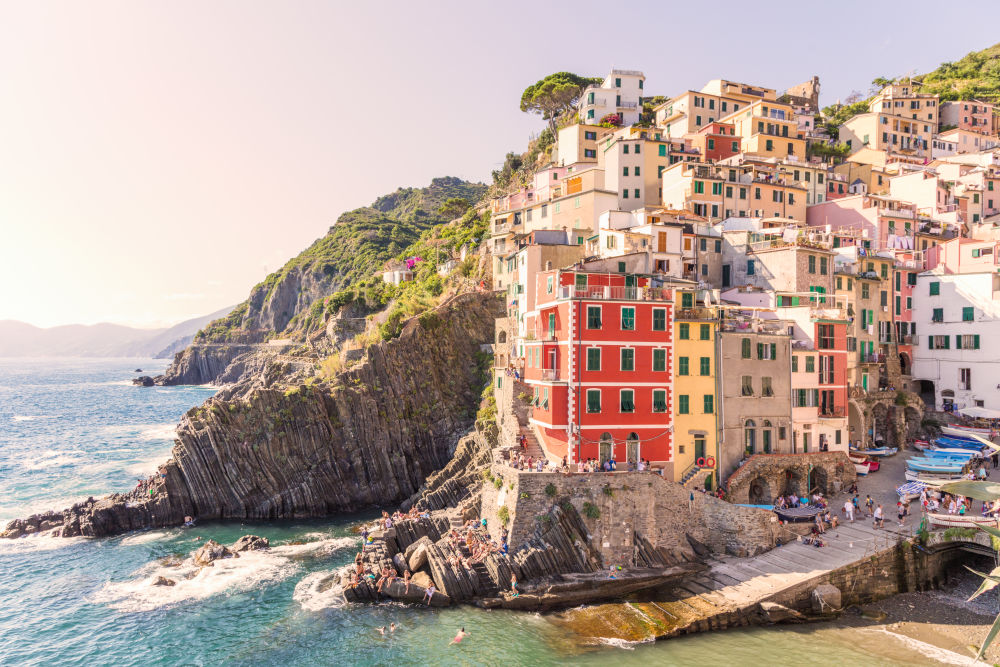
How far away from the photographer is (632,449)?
3659 centimetres

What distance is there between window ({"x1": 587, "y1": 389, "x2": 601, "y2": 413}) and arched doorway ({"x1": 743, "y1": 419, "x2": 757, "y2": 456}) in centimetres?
1021

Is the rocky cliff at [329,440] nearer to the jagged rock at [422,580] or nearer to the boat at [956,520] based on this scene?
the jagged rock at [422,580]

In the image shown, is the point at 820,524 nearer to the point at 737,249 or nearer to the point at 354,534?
the point at 737,249

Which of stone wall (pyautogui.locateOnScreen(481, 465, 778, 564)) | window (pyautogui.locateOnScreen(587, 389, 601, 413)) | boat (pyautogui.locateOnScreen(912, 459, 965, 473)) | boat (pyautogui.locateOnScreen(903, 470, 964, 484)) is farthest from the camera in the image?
boat (pyautogui.locateOnScreen(912, 459, 965, 473))

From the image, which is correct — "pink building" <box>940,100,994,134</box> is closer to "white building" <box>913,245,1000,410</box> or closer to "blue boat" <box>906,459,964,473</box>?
"white building" <box>913,245,1000,410</box>

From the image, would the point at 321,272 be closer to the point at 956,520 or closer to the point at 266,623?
the point at 266,623

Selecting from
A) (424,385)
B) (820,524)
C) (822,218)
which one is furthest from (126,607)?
(822,218)

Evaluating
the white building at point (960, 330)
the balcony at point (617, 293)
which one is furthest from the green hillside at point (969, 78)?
the balcony at point (617, 293)

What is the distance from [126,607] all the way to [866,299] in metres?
57.8

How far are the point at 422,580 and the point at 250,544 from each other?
1493 centimetres

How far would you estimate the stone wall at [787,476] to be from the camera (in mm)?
37844

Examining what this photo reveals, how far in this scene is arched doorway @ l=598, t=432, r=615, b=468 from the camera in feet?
119

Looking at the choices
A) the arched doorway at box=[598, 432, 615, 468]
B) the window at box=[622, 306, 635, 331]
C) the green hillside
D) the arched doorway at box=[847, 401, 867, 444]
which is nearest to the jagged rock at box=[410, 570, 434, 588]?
the arched doorway at box=[598, 432, 615, 468]

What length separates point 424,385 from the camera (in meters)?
58.1
